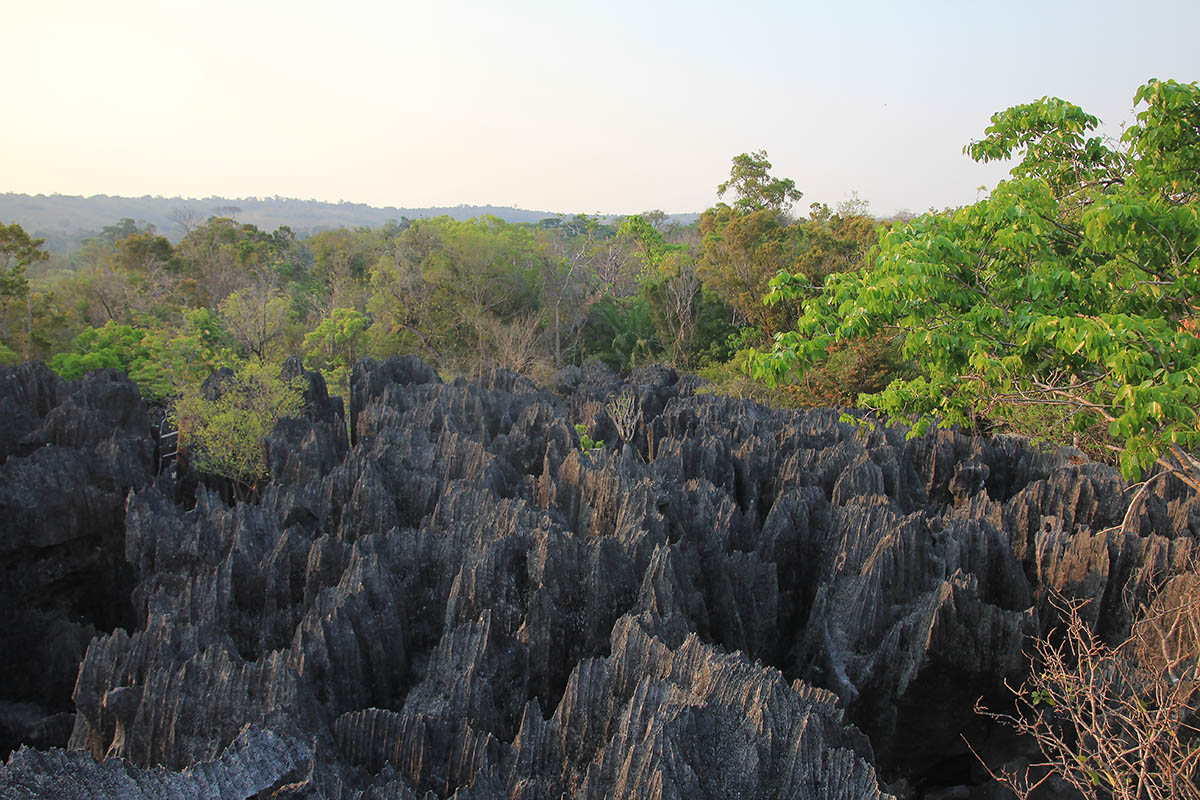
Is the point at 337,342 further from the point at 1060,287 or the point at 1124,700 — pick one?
the point at 1124,700

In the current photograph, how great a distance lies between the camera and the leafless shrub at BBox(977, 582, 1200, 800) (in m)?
6.35

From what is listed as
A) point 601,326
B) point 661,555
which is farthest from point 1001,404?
point 601,326

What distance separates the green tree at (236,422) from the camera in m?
20.2

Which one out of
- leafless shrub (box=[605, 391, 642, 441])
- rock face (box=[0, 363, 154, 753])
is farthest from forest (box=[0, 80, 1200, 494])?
leafless shrub (box=[605, 391, 642, 441])

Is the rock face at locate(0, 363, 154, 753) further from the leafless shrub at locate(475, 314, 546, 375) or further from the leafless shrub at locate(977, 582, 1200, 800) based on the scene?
the leafless shrub at locate(475, 314, 546, 375)

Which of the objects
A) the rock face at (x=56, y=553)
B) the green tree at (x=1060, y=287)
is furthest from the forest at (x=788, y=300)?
the rock face at (x=56, y=553)

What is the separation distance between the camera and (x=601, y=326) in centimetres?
4628

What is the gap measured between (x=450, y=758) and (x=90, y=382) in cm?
2138

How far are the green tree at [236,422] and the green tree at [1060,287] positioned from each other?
16525 mm

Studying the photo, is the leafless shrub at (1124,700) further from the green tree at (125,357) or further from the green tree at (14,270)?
the green tree at (14,270)

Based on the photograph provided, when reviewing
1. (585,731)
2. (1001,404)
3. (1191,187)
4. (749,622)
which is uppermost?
(1191,187)

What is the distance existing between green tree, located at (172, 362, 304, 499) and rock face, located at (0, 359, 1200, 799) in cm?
184

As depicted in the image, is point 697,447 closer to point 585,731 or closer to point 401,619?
point 401,619

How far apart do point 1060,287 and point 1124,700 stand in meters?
4.54
